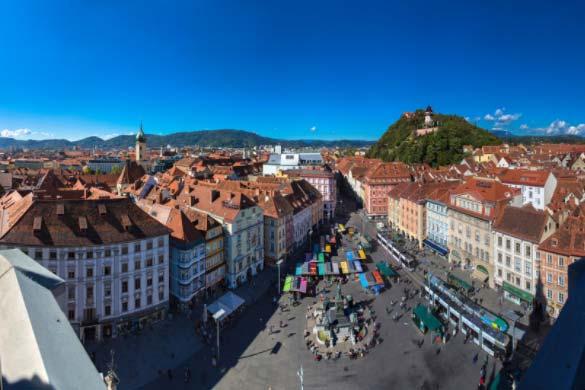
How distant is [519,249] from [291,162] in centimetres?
8219

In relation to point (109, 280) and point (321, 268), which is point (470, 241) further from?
point (109, 280)

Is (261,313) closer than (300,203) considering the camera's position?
Yes

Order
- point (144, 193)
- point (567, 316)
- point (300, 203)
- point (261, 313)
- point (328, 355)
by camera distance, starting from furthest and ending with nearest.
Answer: point (300, 203), point (144, 193), point (261, 313), point (328, 355), point (567, 316)

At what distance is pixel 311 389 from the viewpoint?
1131 inches

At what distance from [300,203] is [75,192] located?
125 ft

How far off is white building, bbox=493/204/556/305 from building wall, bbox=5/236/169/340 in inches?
1599

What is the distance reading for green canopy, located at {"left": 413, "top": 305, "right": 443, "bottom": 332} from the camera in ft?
120

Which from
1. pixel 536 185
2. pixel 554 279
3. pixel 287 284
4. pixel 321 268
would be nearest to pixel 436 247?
pixel 536 185

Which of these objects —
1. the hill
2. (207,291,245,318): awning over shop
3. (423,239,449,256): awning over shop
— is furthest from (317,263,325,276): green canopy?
the hill

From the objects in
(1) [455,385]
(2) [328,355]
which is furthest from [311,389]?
(1) [455,385]

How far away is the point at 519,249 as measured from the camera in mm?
44125

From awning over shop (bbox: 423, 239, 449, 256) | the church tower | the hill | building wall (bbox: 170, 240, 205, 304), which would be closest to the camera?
building wall (bbox: 170, 240, 205, 304)

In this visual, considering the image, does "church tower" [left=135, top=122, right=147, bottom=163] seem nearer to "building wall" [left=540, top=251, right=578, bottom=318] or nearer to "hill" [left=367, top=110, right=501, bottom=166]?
"hill" [left=367, top=110, right=501, bottom=166]

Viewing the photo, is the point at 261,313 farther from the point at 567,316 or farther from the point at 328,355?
the point at 567,316
